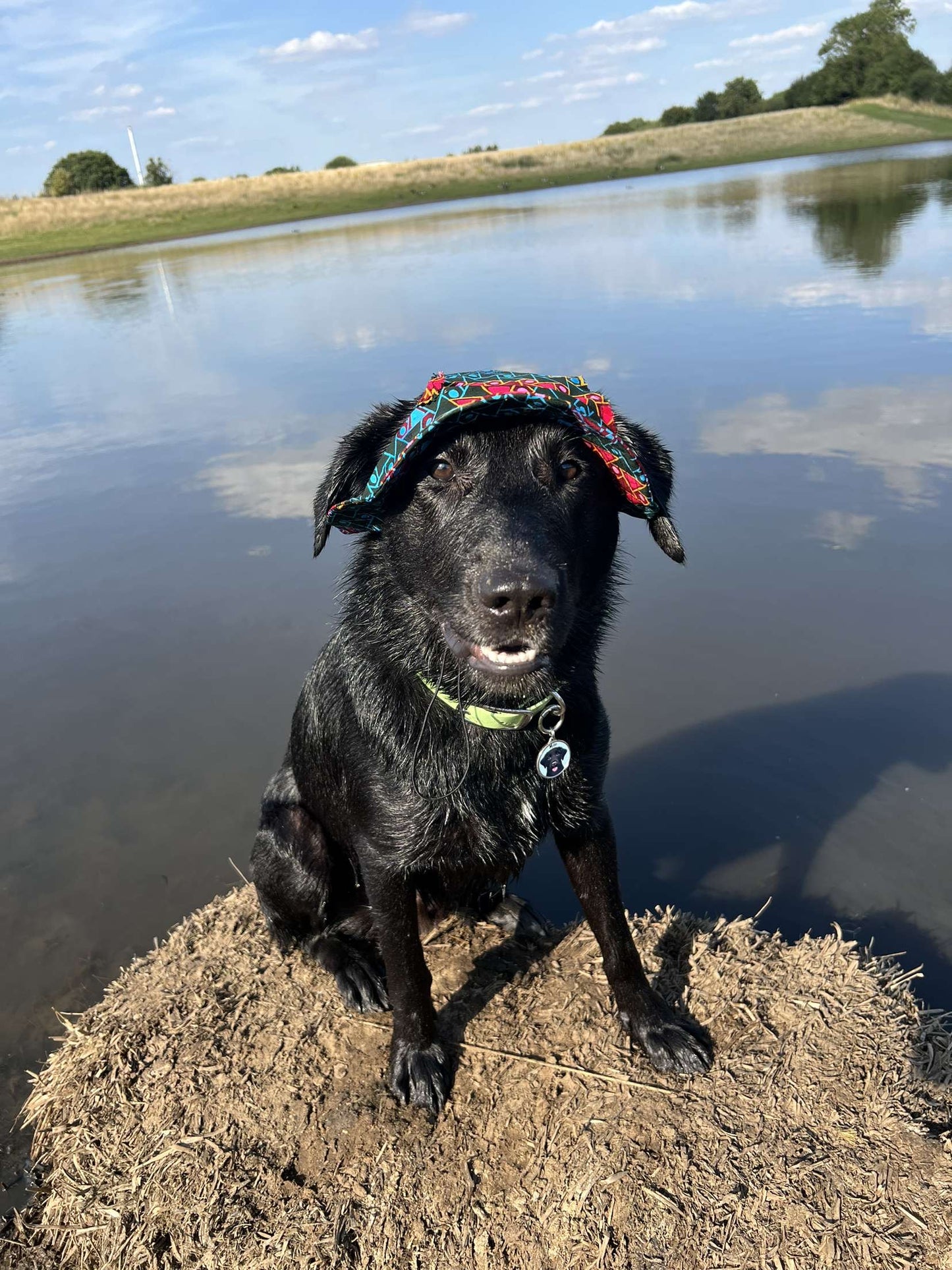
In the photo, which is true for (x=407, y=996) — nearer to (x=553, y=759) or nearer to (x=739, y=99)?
(x=553, y=759)

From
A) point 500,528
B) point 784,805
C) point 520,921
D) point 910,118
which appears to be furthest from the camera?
point 910,118

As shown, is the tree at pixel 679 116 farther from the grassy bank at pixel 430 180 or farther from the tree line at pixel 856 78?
the grassy bank at pixel 430 180

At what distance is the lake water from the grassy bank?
3063cm

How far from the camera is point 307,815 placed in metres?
3.10

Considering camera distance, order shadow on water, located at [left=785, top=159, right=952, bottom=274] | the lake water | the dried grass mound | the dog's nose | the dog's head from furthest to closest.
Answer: shadow on water, located at [left=785, top=159, right=952, bottom=274] → the lake water → the dried grass mound → the dog's head → the dog's nose

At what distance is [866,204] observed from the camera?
21219mm

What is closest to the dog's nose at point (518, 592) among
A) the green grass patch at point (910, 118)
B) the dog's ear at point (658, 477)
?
the dog's ear at point (658, 477)

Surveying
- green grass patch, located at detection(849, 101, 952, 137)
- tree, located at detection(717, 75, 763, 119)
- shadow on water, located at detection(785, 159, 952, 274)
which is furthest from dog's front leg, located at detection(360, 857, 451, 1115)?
tree, located at detection(717, 75, 763, 119)

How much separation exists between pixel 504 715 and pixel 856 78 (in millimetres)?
91135

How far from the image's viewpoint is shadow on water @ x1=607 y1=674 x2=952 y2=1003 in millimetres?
3451

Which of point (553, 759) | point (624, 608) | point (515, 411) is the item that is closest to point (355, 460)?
point (515, 411)

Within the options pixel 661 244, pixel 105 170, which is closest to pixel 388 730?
pixel 661 244

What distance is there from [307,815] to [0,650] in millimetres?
3534

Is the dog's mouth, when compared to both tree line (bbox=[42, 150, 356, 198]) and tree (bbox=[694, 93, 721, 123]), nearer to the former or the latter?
tree line (bbox=[42, 150, 356, 198])
